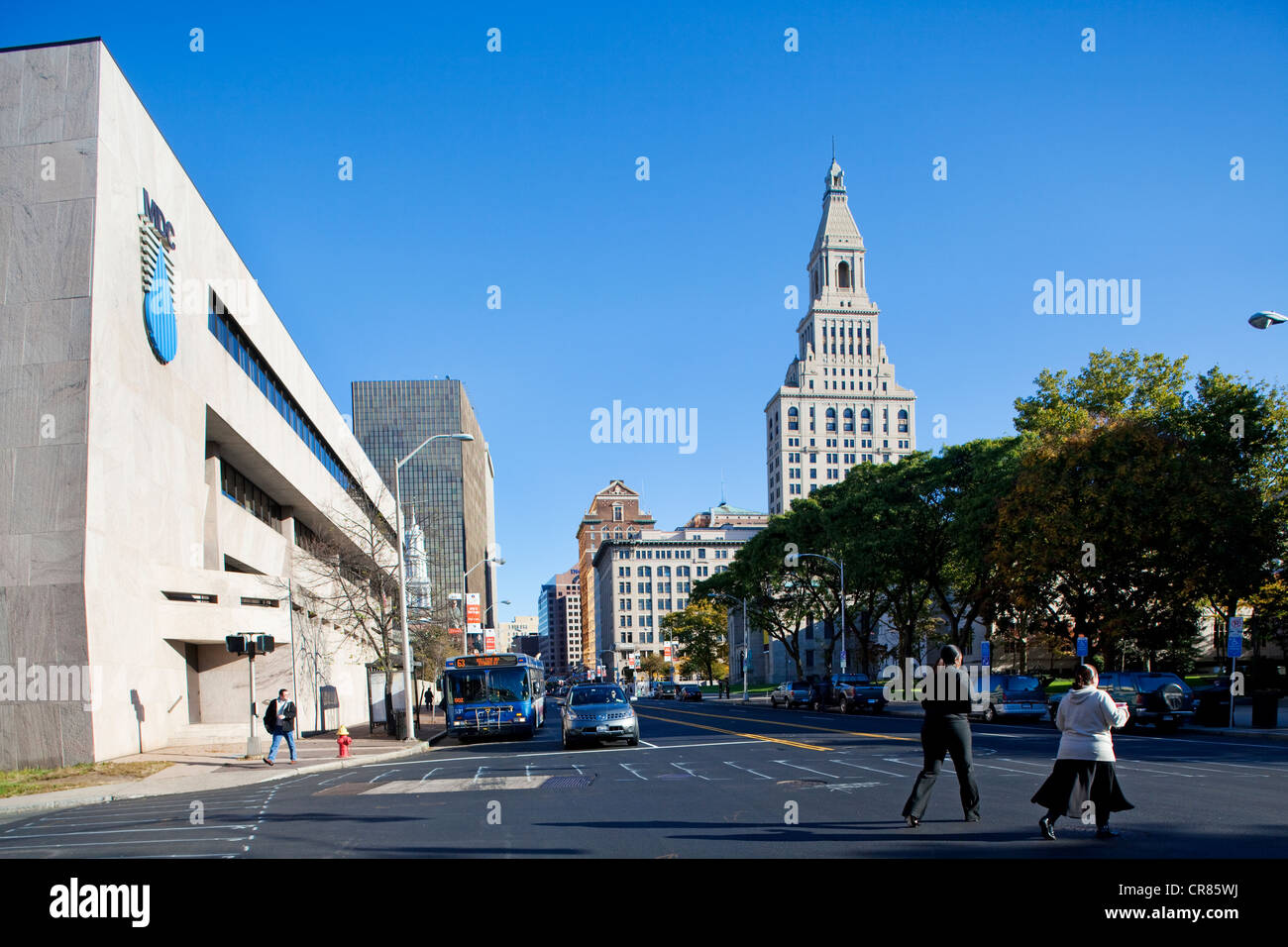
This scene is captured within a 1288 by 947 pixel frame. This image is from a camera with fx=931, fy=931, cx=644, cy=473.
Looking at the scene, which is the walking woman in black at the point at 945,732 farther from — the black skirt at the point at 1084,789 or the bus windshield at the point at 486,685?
the bus windshield at the point at 486,685

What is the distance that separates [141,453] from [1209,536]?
37.1 metres

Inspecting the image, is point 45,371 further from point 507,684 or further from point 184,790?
point 507,684

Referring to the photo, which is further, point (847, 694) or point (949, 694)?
point (847, 694)

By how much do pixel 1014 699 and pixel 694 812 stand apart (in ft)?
85.7

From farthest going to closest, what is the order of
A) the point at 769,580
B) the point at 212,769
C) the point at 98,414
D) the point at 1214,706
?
the point at 769,580, the point at 1214,706, the point at 98,414, the point at 212,769

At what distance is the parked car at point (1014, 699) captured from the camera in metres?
33.4

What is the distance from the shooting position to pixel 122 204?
24.6 meters

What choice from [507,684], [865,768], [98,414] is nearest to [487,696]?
[507,684]

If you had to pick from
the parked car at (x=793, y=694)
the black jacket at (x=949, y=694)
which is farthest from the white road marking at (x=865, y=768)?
the parked car at (x=793, y=694)

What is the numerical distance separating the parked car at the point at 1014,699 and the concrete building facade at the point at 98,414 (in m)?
26.5

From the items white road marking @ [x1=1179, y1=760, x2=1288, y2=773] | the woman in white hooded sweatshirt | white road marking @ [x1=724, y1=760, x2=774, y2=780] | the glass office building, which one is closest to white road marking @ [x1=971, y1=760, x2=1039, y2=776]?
white road marking @ [x1=724, y1=760, x2=774, y2=780]

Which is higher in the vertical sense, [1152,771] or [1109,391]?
[1109,391]

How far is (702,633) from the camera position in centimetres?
11006
